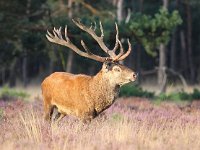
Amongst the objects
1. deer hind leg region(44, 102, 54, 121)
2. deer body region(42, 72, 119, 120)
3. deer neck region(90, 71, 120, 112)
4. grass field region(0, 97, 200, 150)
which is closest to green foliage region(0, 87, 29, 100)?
deer hind leg region(44, 102, 54, 121)

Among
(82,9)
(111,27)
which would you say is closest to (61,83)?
(111,27)

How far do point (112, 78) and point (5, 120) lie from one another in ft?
7.61

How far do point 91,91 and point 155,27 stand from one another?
11.1m

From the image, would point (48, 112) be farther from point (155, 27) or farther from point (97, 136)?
point (155, 27)

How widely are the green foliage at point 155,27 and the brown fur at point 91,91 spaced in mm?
10613

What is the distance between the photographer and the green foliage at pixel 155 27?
22.5 m

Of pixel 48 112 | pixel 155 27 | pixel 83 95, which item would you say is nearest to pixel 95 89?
pixel 83 95

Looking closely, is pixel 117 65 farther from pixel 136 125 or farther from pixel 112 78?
pixel 136 125

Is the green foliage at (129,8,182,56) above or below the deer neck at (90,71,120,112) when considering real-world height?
above

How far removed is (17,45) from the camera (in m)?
29.2

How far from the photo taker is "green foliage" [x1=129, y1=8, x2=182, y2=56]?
22.5m

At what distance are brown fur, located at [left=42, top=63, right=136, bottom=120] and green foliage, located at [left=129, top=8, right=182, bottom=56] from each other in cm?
1061

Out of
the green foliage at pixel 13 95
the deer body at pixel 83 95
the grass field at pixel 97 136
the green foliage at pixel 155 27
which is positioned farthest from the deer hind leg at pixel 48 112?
the green foliage at pixel 155 27

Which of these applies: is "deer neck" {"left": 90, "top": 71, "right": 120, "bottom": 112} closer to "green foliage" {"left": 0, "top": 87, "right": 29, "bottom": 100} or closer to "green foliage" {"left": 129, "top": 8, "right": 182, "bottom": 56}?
"green foliage" {"left": 0, "top": 87, "right": 29, "bottom": 100}
